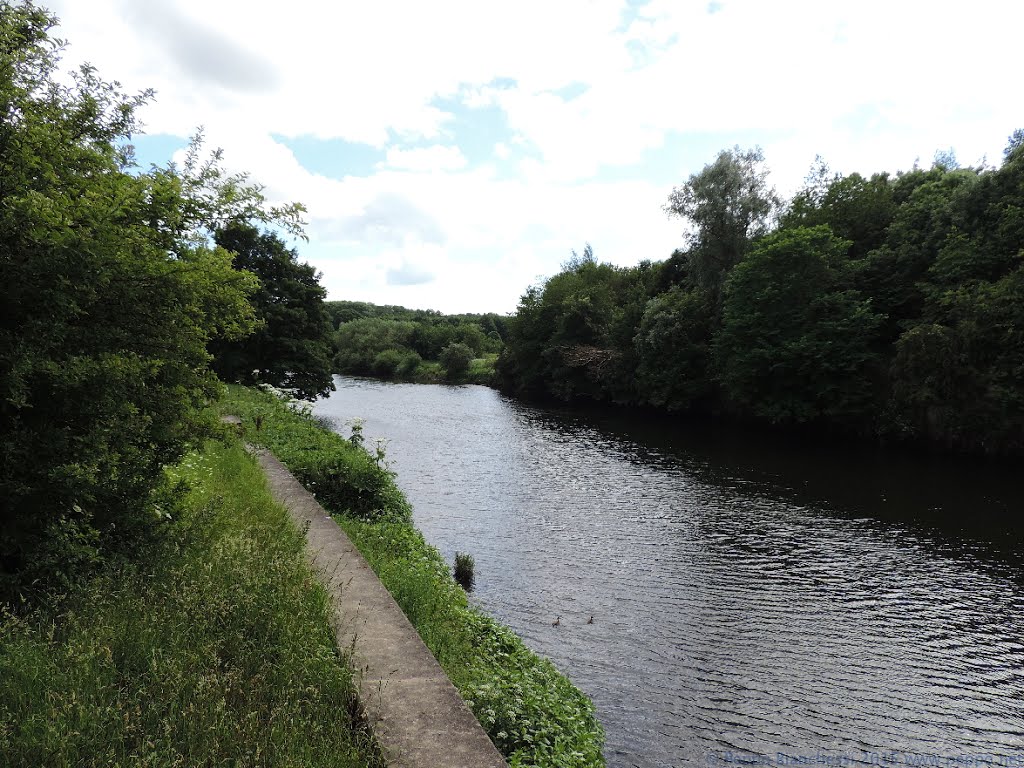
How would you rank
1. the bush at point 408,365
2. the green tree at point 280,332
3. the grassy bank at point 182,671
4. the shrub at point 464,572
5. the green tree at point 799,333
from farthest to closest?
the bush at point 408,365 → the green tree at point 280,332 → the green tree at point 799,333 → the shrub at point 464,572 → the grassy bank at point 182,671

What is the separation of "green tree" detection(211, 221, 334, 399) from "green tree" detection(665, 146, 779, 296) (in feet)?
79.0

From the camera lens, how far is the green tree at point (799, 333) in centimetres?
2917

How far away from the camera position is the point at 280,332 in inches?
1289

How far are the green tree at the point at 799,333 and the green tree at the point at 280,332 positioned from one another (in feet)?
77.7

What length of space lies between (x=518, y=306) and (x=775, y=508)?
47638 mm

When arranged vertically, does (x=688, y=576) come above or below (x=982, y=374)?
below

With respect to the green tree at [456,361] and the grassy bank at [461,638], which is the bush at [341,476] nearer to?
the grassy bank at [461,638]

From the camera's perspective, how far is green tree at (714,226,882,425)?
95.7 ft

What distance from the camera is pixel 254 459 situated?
11.5 metres

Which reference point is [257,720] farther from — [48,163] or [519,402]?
[519,402]

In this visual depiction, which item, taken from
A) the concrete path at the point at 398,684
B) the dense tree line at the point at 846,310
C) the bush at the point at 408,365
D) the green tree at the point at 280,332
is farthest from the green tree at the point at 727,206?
the bush at the point at 408,365

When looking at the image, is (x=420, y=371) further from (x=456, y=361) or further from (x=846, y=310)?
(x=846, y=310)

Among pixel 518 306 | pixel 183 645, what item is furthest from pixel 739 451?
pixel 518 306

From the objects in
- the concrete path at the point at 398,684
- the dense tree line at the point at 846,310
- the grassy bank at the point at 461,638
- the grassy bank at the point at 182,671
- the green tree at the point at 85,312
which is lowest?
the grassy bank at the point at 461,638
